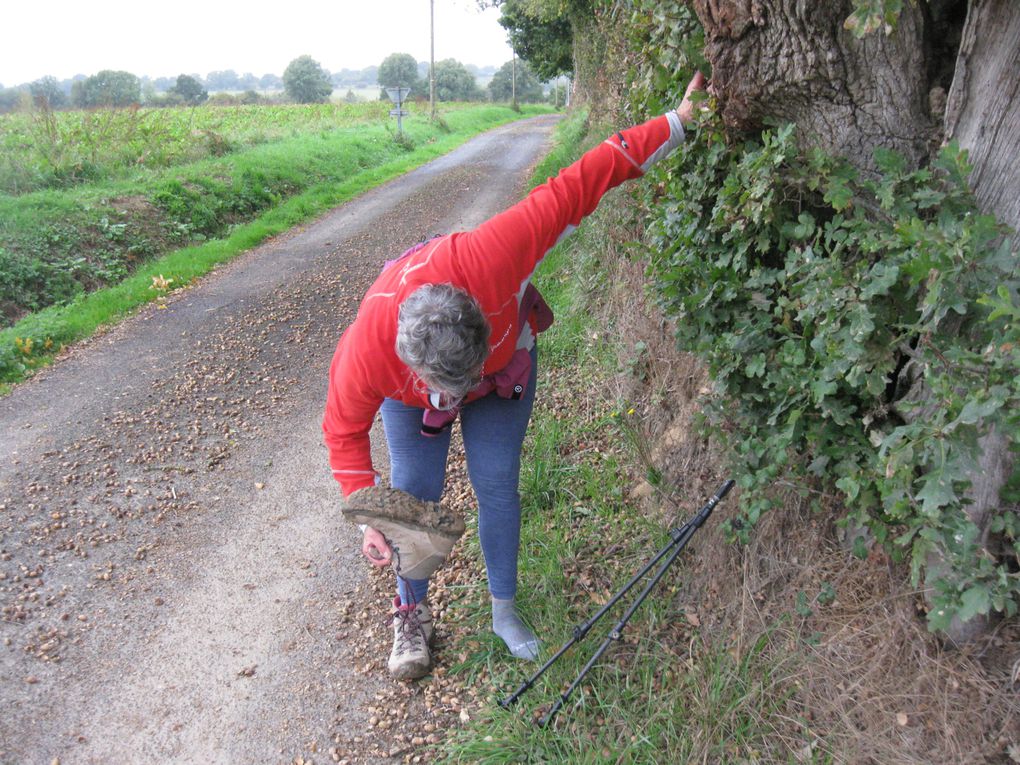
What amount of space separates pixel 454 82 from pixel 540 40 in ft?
124

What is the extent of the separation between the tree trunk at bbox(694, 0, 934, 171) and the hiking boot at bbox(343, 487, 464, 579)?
1.79 metres

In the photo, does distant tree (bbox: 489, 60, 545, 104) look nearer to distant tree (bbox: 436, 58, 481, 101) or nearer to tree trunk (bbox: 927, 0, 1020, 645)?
distant tree (bbox: 436, 58, 481, 101)

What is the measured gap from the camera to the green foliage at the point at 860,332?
70.8 inches

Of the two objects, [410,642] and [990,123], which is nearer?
[990,123]

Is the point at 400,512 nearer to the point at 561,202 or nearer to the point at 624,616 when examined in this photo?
the point at 624,616

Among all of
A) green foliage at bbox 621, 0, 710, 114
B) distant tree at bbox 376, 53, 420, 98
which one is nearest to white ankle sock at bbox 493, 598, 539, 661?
green foliage at bbox 621, 0, 710, 114

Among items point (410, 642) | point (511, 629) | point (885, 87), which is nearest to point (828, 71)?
point (885, 87)

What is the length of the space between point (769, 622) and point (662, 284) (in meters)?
1.37

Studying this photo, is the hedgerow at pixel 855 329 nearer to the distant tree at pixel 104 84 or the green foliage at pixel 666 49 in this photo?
the green foliage at pixel 666 49

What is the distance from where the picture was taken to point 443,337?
2.19 metres

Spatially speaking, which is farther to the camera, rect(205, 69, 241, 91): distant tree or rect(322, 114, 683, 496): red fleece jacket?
rect(205, 69, 241, 91): distant tree

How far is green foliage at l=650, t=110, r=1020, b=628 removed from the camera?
180cm

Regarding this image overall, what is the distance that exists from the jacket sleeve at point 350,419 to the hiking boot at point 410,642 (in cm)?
79

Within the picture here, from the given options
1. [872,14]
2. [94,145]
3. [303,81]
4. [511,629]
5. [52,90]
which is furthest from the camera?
[303,81]
